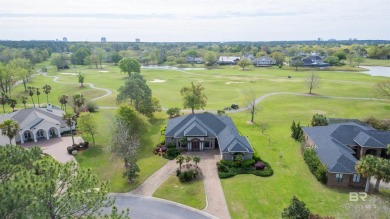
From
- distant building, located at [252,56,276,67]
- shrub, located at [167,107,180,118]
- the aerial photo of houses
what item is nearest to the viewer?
the aerial photo of houses

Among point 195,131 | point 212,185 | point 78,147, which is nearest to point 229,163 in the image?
point 212,185

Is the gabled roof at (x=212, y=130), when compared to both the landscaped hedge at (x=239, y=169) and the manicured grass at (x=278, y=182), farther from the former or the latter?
the manicured grass at (x=278, y=182)

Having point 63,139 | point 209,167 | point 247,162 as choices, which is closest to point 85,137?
point 63,139

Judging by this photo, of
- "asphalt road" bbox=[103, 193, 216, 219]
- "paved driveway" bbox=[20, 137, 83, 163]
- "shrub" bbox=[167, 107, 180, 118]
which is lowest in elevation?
"asphalt road" bbox=[103, 193, 216, 219]

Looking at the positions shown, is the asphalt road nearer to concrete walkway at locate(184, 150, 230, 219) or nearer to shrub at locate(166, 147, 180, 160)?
concrete walkway at locate(184, 150, 230, 219)

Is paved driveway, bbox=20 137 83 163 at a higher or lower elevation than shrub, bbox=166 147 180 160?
lower

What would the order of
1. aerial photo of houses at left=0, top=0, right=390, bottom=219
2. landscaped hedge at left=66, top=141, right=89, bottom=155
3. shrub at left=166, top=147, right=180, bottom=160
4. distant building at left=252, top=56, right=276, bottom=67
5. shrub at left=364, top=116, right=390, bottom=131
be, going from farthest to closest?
distant building at left=252, top=56, right=276, bottom=67
shrub at left=364, top=116, right=390, bottom=131
landscaped hedge at left=66, top=141, right=89, bottom=155
shrub at left=166, top=147, right=180, bottom=160
aerial photo of houses at left=0, top=0, right=390, bottom=219

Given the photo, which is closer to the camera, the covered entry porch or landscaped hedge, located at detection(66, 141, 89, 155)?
landscaped hedge, located at detection(66, 141, 89, 155)

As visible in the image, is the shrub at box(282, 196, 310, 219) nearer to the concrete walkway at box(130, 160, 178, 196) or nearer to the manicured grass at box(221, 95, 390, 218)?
the manicured grass at box(221, 95, 390, 218)

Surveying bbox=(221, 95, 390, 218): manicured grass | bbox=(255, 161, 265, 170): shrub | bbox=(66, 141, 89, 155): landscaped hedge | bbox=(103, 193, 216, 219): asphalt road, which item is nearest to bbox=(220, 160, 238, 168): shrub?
bbox=(221, 95, 390, 218): manicured grass
